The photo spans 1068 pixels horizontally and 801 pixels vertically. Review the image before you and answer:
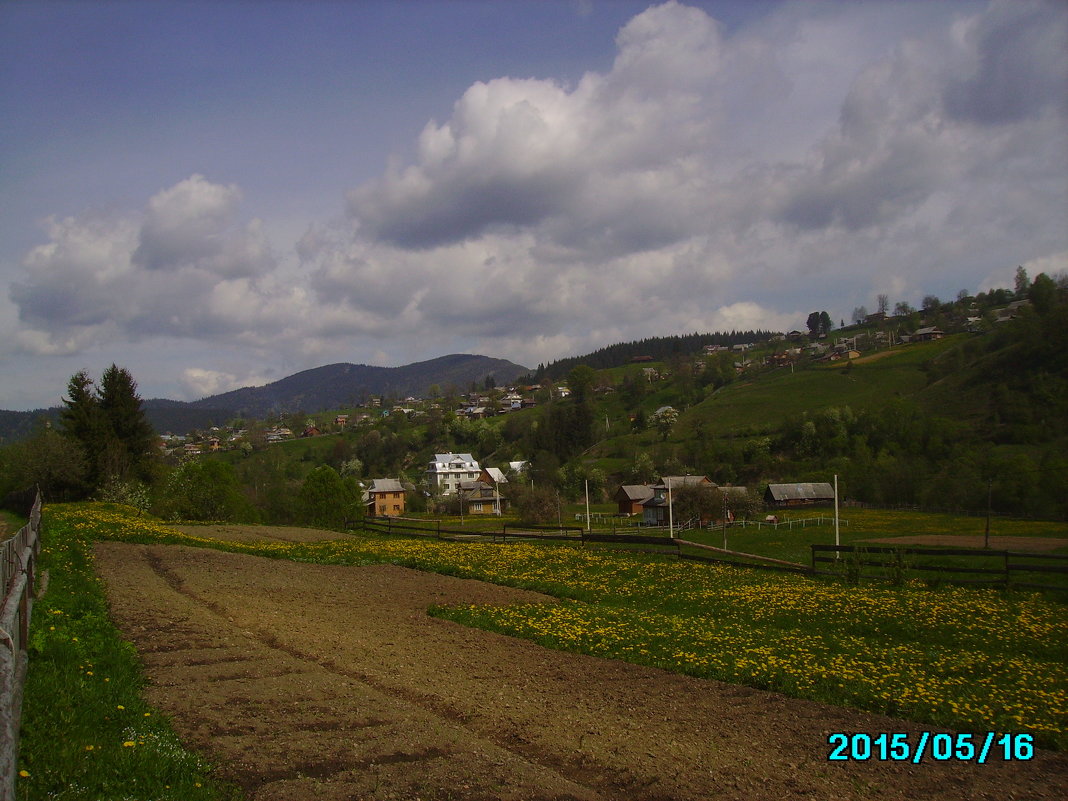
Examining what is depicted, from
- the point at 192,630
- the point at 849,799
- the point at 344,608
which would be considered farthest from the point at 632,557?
the point at 849,799

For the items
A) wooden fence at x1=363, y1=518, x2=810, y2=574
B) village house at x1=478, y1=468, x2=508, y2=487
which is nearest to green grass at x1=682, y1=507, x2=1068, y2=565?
wooden fence at x1=363, y1=518, x2=810, y2=574

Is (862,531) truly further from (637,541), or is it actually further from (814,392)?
(814,392)

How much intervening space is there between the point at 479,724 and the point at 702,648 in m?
6.15

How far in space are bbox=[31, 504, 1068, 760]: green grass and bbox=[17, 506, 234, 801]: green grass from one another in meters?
8.03

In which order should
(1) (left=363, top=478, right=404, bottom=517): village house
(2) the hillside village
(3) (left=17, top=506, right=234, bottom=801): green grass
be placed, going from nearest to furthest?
1. (3) (left=17, top=506, right=234, bottom=801): green grass
2. (2) the hillside village
3. (1) (left=363, top=478, right=404, bottom=517): village house

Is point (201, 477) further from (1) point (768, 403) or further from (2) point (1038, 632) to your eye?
(1) point (768, 403)

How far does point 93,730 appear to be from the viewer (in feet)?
24.1

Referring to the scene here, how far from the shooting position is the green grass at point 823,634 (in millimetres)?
10766

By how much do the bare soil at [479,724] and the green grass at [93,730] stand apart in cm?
41

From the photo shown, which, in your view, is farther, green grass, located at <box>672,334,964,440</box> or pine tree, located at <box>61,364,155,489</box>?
green grass, located at <box>672,334,964,440</box>

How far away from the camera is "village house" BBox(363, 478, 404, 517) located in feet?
399

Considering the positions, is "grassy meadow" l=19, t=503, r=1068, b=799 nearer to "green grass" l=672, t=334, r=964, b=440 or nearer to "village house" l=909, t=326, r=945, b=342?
"green grass" l=672, t=334, r=964, b=440

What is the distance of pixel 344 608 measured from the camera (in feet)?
59.1

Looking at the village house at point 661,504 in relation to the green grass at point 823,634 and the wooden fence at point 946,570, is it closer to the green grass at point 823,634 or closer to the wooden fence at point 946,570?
the wooden fence at point 946,570
